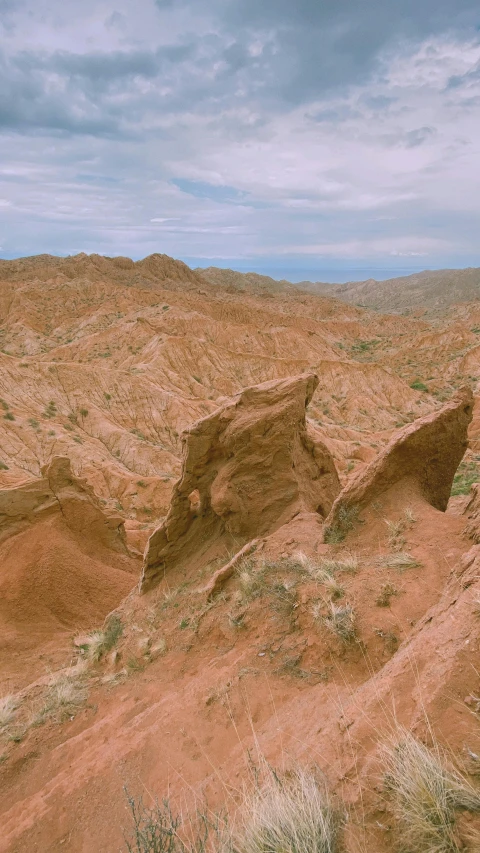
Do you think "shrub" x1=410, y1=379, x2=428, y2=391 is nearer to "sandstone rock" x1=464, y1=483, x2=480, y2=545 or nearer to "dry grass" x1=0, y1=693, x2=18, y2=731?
"sandstone rock" x1=464, y1=483, x2=480, y2=545

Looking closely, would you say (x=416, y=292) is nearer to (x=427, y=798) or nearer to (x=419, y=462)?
(x=419, y=462)

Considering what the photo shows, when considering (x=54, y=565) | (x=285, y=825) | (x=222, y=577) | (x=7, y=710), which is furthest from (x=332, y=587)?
(x=54, y=565)

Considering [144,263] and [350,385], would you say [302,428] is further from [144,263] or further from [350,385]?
[144,263]

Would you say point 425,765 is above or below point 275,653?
above

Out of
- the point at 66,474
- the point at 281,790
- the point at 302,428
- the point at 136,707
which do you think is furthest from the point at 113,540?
the point at 281,790

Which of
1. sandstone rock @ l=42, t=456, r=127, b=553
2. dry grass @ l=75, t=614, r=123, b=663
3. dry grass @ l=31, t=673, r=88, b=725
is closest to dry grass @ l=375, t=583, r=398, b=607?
dry grass @ l=31, t=673, r=88, b=725

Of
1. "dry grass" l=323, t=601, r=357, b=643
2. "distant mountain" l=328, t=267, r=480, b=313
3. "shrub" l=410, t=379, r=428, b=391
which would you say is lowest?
"shrub" l=410, t=379, r=428, b=391

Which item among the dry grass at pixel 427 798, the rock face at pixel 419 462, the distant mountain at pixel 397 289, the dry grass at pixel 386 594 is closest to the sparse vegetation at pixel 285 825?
the dry grass at pixel 427 798
